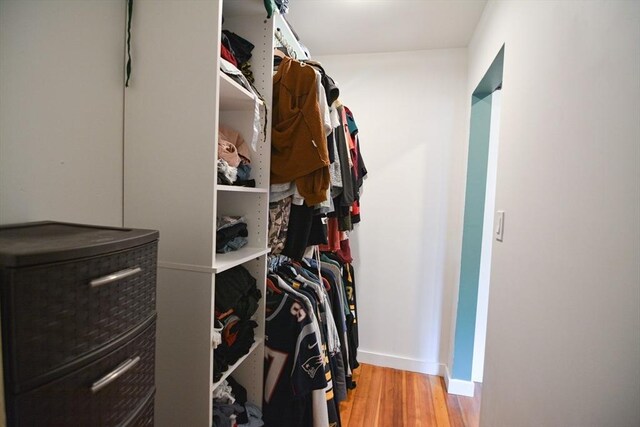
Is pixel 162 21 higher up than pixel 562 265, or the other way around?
pixel 162 21

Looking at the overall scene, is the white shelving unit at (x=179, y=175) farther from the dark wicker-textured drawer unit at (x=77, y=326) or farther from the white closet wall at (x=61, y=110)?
the dark wicker-textured drawer unit at (x=77, y=326)

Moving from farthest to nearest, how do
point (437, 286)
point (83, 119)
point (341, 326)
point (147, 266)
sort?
point (437, 286)
point (341, 326)
point (83, 119)
point (147, 266)

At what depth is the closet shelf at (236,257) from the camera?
980 millimetres

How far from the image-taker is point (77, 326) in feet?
1.77

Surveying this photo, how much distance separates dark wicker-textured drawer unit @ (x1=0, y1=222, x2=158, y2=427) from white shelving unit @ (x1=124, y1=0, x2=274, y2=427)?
0.22m

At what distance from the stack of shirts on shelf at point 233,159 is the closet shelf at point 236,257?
280 millimetres

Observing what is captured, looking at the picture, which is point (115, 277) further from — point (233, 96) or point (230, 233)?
point (233, 96)

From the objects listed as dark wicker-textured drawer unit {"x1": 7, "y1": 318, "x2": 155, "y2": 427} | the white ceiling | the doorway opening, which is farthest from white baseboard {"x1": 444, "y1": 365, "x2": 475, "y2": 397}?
the white ceiling

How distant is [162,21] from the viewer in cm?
97

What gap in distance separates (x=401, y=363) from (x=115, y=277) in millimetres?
2376

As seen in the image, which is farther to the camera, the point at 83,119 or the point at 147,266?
the point at 83,119

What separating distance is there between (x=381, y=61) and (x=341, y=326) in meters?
2.03

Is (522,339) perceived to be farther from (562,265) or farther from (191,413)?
(191,413)

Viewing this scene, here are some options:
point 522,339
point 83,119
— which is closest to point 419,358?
point 522,339
